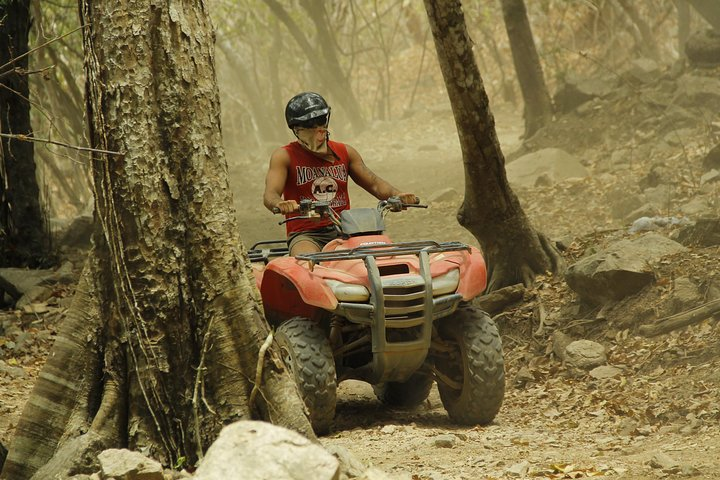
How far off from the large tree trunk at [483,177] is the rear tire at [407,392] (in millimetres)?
2599

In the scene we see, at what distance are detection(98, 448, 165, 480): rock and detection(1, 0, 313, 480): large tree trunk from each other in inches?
17.9

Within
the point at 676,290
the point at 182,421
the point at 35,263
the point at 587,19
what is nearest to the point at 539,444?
the point at 182,421

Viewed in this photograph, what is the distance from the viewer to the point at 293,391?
4.88 m

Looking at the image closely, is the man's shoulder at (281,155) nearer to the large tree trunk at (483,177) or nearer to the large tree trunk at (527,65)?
the large tree trunk at (483,177)

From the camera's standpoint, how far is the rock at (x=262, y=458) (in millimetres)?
3432

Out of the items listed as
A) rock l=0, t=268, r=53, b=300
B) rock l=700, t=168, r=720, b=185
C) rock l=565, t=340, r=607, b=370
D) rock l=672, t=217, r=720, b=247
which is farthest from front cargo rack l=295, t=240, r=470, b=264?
rock l=700, t=168, r=720, b=185

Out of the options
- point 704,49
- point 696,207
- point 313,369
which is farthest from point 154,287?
point 704,49

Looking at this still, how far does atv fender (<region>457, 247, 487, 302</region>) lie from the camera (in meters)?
6.28

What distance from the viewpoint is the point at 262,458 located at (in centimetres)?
346

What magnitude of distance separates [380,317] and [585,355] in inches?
98.3

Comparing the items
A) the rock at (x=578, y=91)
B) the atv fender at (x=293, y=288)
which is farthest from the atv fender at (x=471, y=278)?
the rock at (x=578, y=91)

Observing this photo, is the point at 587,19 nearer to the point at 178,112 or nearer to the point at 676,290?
the point at 676,290

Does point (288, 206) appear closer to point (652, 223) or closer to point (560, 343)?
point (560, 343)

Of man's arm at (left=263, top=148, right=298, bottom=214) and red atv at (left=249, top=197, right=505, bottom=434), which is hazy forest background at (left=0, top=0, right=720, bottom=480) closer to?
red atv at (left=249, top=197, right=505, bottom=434)
